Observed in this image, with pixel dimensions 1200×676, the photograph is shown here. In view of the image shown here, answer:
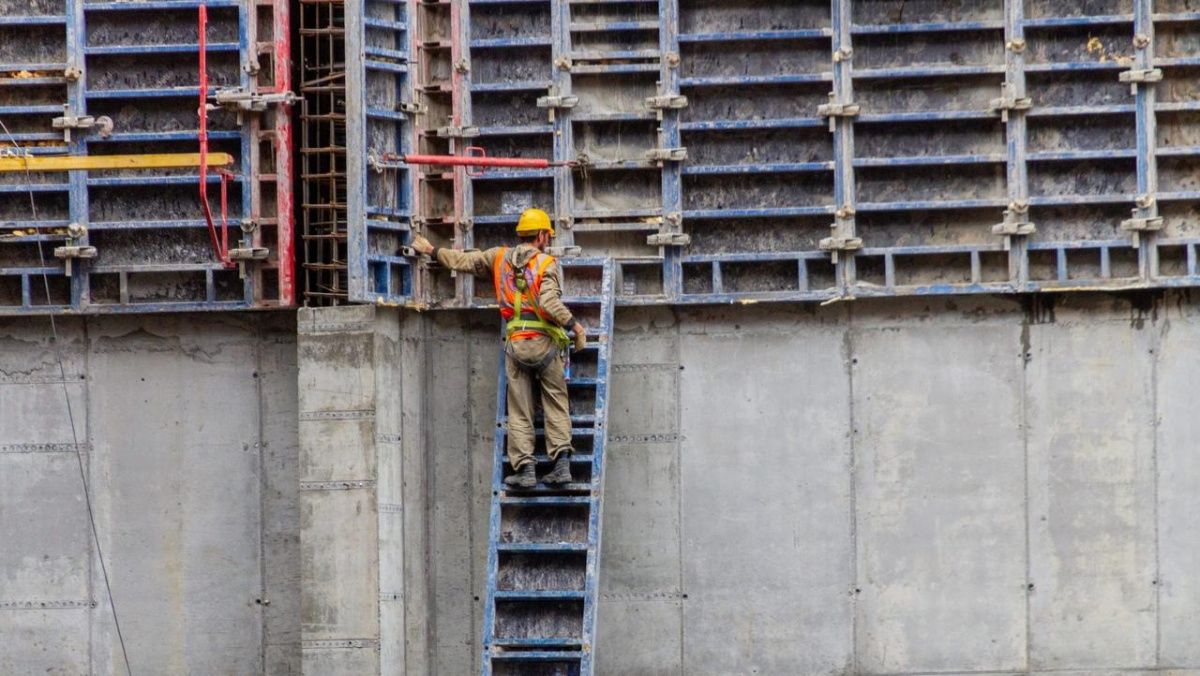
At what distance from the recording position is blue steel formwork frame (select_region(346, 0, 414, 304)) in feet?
46.1

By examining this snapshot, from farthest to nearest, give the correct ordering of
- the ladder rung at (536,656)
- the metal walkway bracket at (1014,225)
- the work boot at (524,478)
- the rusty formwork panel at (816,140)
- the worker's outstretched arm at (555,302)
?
the rusty formwork panel at (816,140) < the metal walkway bracket at (1014,225) < the work boot at (524,478) < the worker's outstretched arm at (555,302) < the ladder rung at (536,656)

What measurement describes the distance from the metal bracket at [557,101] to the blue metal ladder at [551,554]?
1.78 meters

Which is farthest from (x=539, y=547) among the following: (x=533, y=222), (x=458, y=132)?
(x=458, y=132)

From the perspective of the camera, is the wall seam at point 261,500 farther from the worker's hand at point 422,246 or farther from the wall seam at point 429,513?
the worker's hand at point 422,246

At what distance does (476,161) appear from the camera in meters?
14.2

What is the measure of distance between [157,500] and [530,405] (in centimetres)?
337

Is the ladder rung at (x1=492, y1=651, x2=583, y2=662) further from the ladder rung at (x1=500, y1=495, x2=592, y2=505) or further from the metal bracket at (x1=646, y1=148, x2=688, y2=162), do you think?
the metal bracket at (x1=646, y1=148, x2=688, y2=162)

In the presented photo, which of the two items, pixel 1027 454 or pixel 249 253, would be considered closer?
pixel 249 253

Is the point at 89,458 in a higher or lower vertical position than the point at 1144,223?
lower

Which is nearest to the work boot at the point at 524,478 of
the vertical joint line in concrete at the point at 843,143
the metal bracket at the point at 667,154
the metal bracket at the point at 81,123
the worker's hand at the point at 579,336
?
the worker's hand at the point at 579,336

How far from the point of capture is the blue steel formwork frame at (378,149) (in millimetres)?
14047

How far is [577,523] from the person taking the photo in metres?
13.7

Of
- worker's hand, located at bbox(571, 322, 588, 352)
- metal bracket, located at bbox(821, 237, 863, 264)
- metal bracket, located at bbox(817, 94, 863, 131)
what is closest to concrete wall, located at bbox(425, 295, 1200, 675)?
metal bracket, located at bbox(821, 237, 863, 264)

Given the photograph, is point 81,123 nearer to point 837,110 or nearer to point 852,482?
point 837,110
